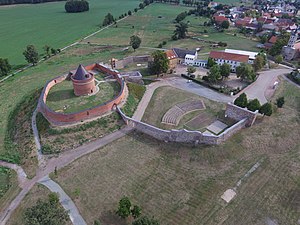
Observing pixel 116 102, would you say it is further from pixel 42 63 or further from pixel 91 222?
pixel 42 63

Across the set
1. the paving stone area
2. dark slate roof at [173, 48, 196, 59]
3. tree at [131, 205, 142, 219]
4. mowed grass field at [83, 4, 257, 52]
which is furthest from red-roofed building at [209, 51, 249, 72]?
tree at [131, 205, 142, 219]

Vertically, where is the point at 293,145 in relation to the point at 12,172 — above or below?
above

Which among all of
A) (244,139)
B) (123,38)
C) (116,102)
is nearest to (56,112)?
(116,102)

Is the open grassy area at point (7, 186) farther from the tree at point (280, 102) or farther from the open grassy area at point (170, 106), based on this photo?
the tree at point (280, 102)

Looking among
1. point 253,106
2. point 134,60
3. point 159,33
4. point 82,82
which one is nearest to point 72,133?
point 82,82

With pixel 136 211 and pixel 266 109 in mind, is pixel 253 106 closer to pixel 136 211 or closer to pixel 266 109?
pixel 266 109

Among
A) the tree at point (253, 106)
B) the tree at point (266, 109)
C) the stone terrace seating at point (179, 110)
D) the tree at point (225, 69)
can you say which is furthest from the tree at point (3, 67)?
the tree at point (266, 109)

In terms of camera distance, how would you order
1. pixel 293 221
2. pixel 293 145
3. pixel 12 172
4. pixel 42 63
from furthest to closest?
pixel 42 63
pixel 293 145
pixel 12 172
pixel 293 221

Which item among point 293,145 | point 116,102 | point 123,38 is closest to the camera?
point 293,145
